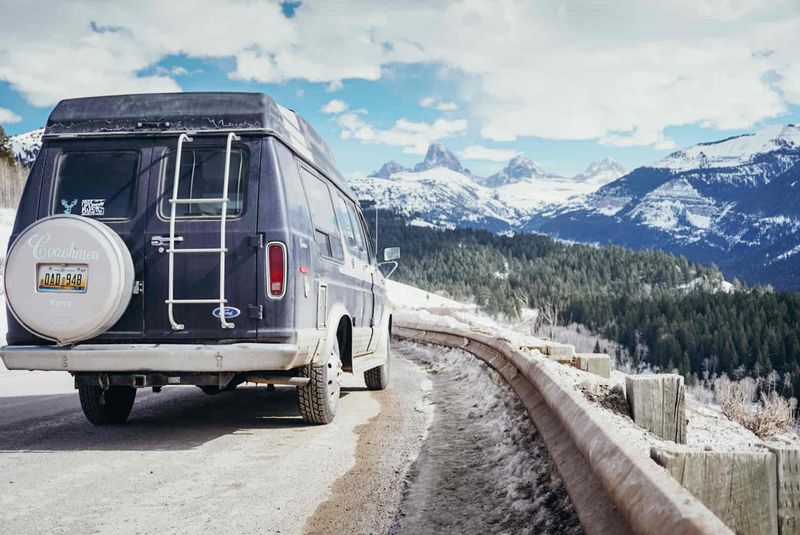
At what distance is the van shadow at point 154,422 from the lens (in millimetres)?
5387

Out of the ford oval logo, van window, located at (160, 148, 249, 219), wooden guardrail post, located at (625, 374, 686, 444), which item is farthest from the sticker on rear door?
wooden guardrail post, located at (625, 374, 686, 444)

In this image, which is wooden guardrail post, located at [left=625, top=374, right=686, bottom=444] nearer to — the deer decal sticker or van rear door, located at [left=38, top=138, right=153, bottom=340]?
van rear door, located at [left=38, top=138, right=153, bottom=340]

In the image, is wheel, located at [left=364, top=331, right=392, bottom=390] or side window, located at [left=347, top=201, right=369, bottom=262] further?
wheel, located at [left=364, top=331, right=392, bottom=390]

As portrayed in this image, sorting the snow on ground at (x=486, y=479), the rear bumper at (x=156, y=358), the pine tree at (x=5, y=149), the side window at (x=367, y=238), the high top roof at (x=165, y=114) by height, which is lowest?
the snow on ground at (x=486, y=479)

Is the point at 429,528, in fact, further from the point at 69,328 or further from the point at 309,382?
the point at 69,328

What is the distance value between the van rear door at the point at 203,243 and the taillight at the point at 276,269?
11cm

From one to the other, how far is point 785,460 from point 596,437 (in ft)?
2.67

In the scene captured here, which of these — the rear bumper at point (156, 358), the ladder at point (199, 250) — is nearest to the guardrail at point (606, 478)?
the rear bumper at point (156, 358)

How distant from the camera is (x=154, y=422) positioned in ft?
A: 21.0

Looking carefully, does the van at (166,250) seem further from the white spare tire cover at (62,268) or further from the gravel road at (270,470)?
the gravel road at (270,470)

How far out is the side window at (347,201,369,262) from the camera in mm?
8300

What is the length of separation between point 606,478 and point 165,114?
4614 millimetres

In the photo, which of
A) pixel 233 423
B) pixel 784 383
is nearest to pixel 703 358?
pixel 784 383

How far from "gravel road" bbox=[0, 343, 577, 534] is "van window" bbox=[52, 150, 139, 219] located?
1.87 meters
